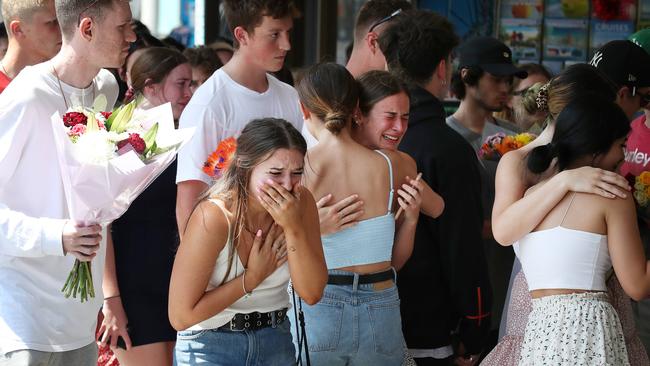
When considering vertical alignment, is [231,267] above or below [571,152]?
below

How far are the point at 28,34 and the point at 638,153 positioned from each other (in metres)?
2.86

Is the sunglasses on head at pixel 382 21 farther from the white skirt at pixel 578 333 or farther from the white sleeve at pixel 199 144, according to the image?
the white skirt at pixel 578 333

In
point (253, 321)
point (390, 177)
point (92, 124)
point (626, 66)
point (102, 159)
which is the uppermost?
point (626, 66)

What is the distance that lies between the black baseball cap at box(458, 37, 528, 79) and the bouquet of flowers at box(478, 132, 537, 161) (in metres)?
0.48

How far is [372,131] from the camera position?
3711 millimetres

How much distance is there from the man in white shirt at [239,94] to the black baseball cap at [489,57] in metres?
1.62

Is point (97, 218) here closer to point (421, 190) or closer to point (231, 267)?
point (231, 267)

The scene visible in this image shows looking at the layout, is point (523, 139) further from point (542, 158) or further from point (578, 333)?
point (578, 333)

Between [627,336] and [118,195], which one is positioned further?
[627,336]

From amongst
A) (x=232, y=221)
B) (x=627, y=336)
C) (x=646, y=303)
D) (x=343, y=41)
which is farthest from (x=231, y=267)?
(x=343, y=41)

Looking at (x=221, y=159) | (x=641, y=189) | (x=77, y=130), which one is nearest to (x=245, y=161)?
(x=221, y=159)

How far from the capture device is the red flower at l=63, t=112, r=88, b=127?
3.01 metres

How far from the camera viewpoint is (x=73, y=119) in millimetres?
3020

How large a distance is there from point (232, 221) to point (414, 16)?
1786 mm
